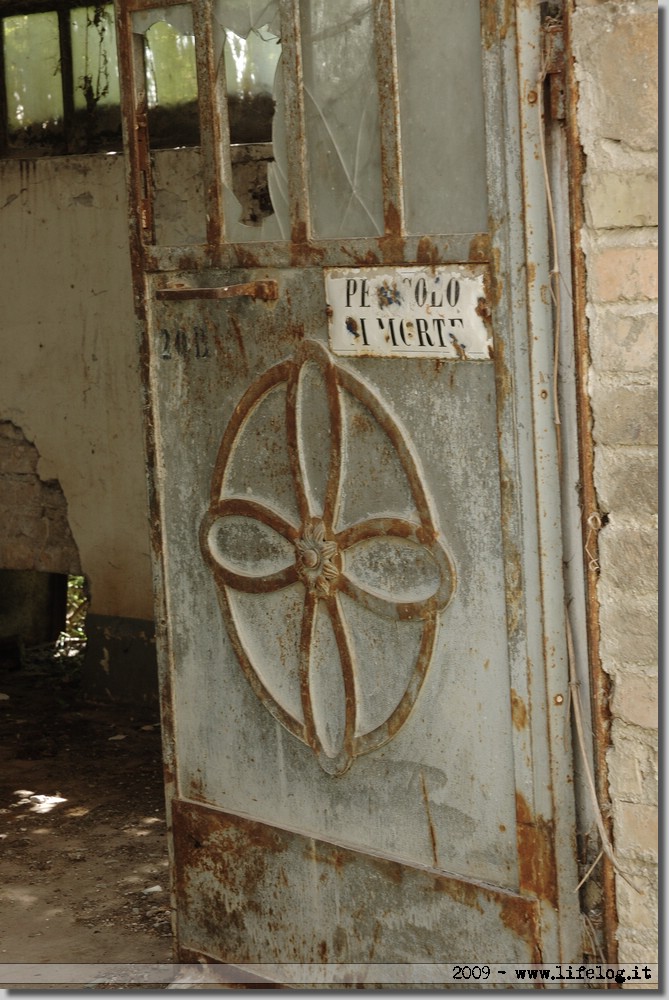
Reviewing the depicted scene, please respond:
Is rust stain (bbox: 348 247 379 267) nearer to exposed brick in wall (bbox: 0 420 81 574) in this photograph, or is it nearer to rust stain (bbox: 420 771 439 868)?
rust stain (bbox: 420 771 439 868)

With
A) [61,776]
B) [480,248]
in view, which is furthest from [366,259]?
[61,776]

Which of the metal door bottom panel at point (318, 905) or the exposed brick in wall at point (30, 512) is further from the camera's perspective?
the exposed brick in wall at point (30, 512)

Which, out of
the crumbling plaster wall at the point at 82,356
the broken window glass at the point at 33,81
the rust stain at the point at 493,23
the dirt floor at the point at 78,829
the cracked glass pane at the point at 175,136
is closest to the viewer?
the rust stain at the point at 493,23

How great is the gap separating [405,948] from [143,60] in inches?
75.8

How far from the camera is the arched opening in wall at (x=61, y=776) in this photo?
3.41 meters

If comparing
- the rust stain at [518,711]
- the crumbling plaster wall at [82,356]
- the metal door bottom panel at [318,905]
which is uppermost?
the crumbling plaster wall at [82,356]

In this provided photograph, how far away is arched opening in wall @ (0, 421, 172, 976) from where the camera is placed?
3.41 m

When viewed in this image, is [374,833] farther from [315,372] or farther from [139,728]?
[139,728]

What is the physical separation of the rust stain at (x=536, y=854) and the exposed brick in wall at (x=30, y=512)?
3147 mm

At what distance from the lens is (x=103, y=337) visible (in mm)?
4957

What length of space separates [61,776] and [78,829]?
469 millimetres

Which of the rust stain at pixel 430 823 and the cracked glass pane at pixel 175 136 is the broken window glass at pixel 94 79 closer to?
the cracked glass pane at pixel 175 136

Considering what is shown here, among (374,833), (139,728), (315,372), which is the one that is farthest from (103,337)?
(374,833)

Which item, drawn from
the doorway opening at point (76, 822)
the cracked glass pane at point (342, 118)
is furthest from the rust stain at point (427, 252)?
the doorway opening at point (76, 822)
